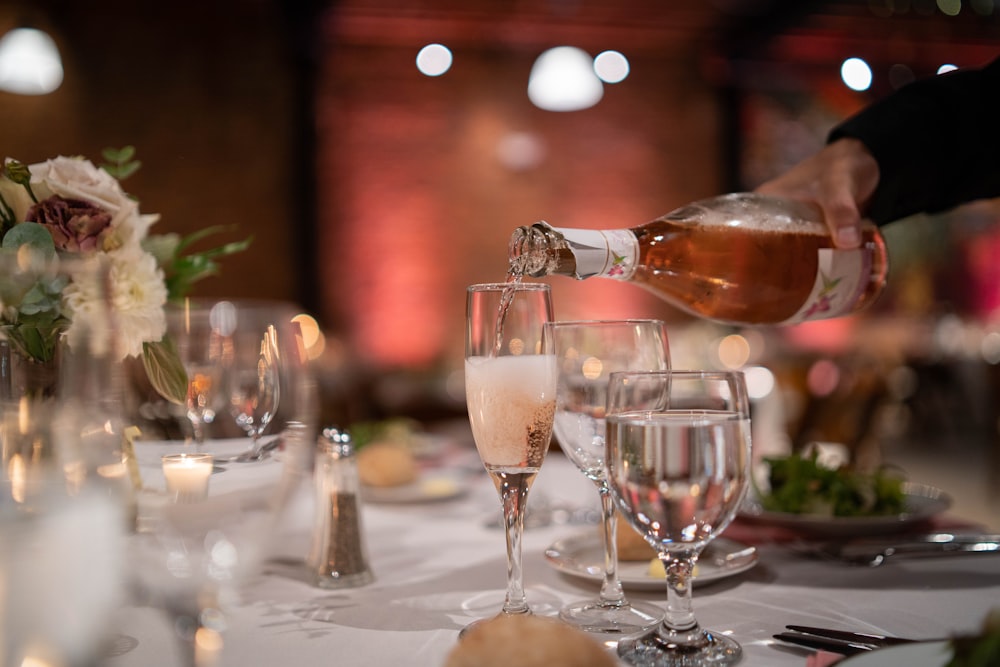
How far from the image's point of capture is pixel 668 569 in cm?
69

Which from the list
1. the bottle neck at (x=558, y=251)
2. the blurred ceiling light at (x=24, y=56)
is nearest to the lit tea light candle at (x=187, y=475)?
the bottle neck at (x=558, y=251)

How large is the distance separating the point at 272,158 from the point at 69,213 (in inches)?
224

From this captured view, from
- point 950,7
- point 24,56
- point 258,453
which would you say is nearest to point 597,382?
point 258,453

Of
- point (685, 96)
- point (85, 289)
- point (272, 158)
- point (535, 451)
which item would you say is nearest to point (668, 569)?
point (535, 451)

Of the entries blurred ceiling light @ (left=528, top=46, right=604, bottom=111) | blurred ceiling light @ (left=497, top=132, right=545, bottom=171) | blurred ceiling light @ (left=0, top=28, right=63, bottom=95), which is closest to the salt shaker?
blurred ceiling light @ (left=528, top=46, right=604, bottom=111)

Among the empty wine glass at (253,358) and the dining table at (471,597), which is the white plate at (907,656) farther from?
the empty wine glass at (253,358)

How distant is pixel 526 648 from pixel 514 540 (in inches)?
11.7

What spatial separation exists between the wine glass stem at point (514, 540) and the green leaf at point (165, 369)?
0.37 metres

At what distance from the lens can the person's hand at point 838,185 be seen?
102 cm

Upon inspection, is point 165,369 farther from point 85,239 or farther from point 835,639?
point 835,639

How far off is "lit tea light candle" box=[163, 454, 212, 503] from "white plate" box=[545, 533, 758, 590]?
1.64 feet

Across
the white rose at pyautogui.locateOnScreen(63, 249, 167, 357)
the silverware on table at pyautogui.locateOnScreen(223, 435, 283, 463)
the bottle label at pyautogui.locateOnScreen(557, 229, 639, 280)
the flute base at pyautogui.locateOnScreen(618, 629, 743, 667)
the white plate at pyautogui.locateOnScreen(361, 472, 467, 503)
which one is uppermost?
the bottle label at pyautogui.locateOnScreen(557, 229, 639, 280)

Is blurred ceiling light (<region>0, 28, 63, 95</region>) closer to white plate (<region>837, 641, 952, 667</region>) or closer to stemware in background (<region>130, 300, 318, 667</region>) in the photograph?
stemware in background (<region>130, 300, 318, 667</region>)

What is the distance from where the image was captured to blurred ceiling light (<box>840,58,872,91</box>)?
704cm
